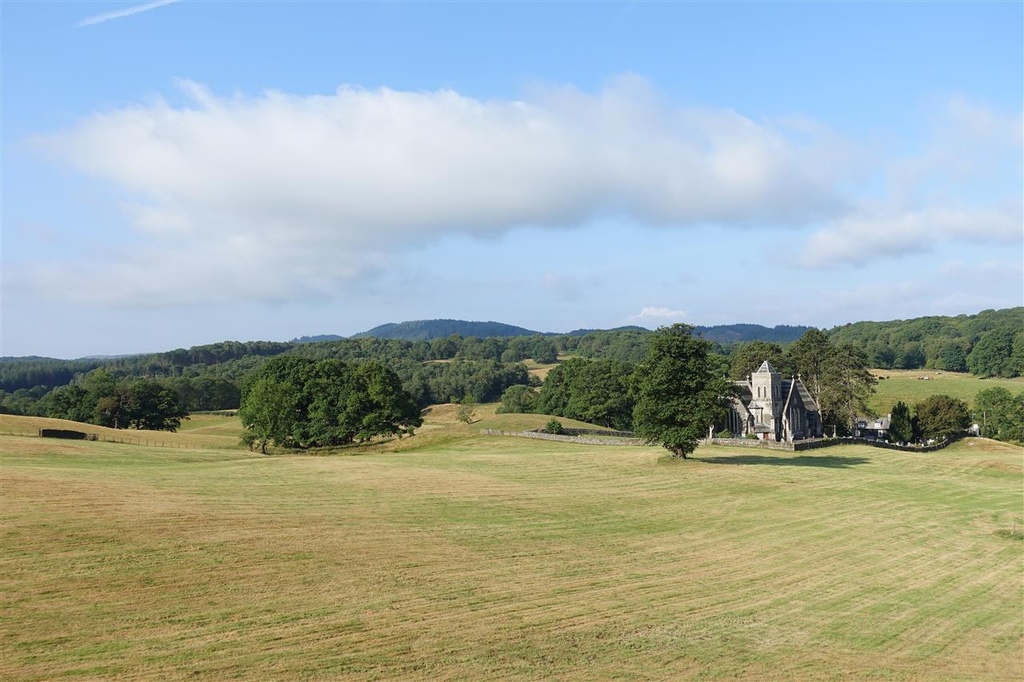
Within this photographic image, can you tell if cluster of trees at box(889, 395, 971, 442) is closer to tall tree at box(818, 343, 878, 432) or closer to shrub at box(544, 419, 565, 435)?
tall tree at box(818, 343, 878, 432)

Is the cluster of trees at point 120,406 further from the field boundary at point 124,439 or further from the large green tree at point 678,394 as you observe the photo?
the large green tree at point 678,394

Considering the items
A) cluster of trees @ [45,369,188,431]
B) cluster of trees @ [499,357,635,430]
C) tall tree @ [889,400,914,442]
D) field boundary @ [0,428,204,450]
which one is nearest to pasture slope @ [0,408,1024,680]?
field boundary @ [0,428,204,450]

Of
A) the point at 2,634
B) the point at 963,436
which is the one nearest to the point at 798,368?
the point at 963,436

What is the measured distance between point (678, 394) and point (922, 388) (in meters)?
121

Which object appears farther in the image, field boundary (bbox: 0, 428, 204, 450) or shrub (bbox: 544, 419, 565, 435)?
shrub (bbox: 544, 419, 565, 435)

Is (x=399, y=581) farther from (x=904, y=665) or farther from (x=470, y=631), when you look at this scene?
(x=904, y=665)

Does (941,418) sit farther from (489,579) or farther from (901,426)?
(489,579)

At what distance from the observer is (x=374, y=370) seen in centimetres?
9169

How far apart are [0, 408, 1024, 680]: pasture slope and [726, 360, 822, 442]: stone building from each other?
164 feet

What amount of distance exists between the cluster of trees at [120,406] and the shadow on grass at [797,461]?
83371 mm

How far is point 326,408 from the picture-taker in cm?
8750

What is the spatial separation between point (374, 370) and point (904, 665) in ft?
248

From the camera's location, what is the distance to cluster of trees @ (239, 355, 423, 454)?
83625mm

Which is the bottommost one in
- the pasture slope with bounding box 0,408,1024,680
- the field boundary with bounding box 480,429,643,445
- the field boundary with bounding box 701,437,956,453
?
the pasture slope with bounding box 0,408,1024,680
